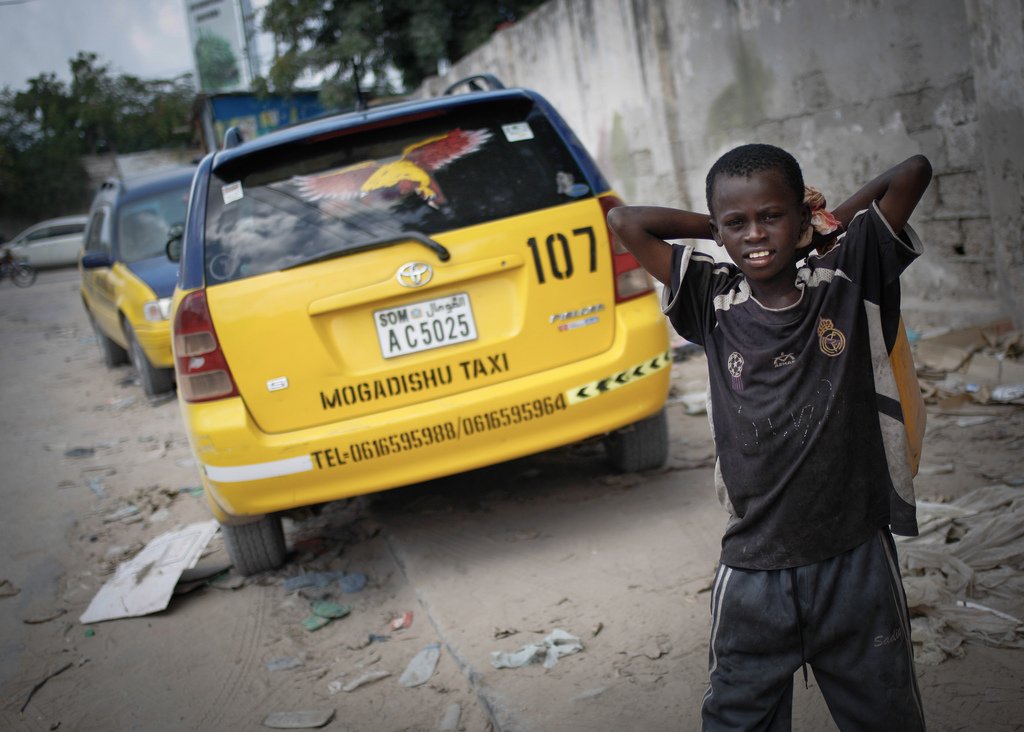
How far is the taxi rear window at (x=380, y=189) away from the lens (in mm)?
3625

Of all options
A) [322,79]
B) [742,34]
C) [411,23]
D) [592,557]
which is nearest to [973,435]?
[592,557]

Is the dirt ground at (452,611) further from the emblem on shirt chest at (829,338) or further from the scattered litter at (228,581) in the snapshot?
the emblem on shirt chest at (829,338)

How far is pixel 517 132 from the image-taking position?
3.92m

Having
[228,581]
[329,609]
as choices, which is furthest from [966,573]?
[228,581]

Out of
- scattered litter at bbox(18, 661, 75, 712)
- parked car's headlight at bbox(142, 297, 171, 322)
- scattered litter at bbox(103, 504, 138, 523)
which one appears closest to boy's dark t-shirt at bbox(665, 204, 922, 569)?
scattered litter at bbox(18, 661, 75, 712)

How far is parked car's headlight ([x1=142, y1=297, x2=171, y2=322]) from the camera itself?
780 centimetres

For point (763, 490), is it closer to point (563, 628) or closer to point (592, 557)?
point (563, 628)

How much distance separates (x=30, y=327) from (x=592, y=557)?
589 inches

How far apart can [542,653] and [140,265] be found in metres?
6.64

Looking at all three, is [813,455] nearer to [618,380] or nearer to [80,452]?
[618,380]

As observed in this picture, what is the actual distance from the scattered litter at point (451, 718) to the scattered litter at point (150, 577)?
1.67 metres

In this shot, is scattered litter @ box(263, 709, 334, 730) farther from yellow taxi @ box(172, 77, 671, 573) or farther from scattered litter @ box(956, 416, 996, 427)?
scattered litter @ box(956, 416, 996, 427)

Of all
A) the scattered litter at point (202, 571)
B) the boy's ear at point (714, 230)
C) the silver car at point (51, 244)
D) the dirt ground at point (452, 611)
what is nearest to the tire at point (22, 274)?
the silver car at point (51, 244)

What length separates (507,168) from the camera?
382cm
